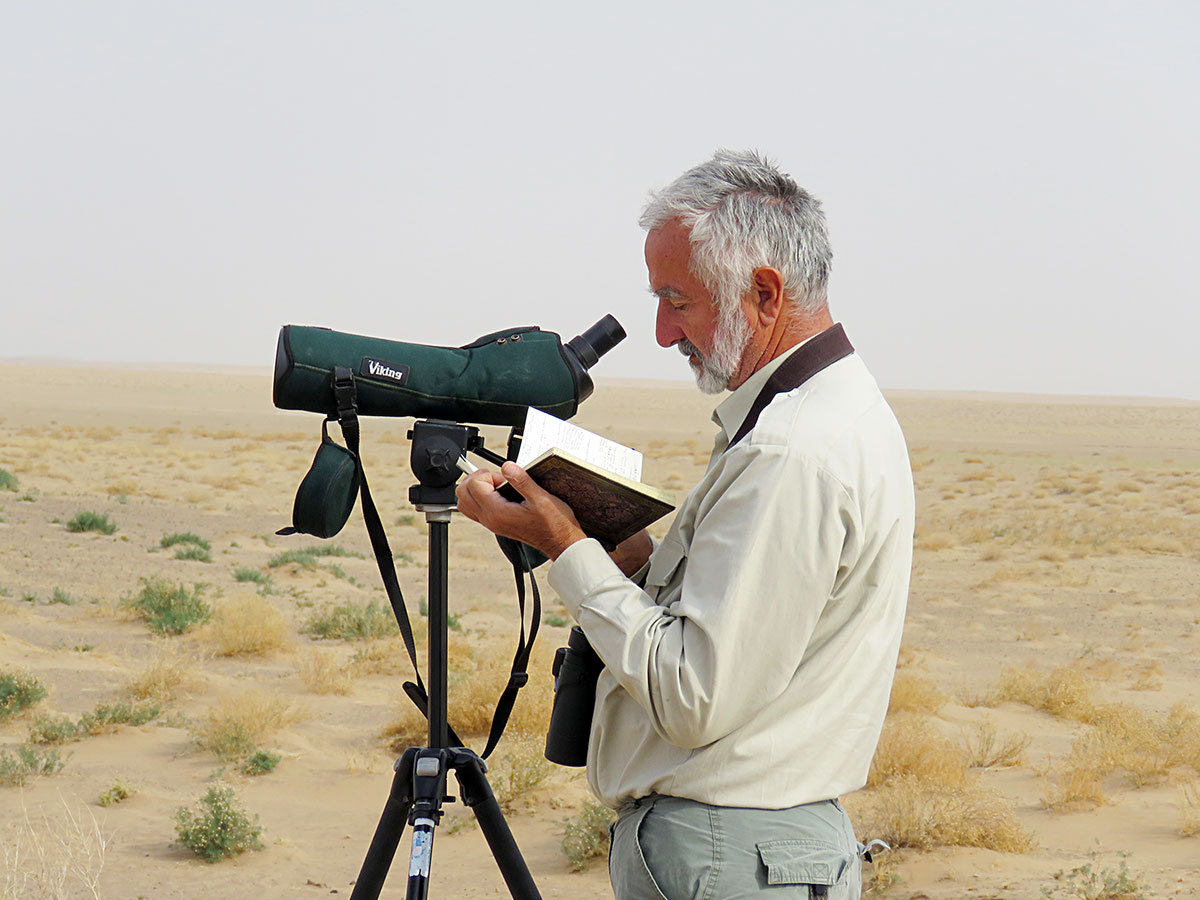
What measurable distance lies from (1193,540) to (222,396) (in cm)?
6394

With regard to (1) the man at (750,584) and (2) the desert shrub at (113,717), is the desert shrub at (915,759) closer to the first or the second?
(1) the man at (750,584)

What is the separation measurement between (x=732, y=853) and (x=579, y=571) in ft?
1.49

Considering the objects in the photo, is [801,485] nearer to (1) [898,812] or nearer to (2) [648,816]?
(2) [648,816]

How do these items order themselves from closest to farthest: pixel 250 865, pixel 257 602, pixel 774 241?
pixel 774 241 → pixel 250 865 → pixel 257 602

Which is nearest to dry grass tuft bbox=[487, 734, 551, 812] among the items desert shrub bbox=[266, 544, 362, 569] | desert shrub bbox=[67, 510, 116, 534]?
desert shrub bbox=[266, 544, 362, 569]

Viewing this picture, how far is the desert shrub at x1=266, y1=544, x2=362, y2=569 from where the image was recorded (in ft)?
37.6

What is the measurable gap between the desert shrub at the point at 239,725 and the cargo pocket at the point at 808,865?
4.50m

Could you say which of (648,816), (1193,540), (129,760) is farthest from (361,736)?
(1193,540)

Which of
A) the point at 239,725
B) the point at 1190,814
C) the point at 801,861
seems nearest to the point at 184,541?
the point at 239,725

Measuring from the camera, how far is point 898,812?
4523 millimetres

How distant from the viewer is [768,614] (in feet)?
4.75

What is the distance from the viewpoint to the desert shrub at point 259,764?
5.39m

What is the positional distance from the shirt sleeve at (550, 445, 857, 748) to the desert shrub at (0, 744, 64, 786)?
4471 millimetres

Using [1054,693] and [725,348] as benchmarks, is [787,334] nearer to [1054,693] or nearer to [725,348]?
[725,348]
